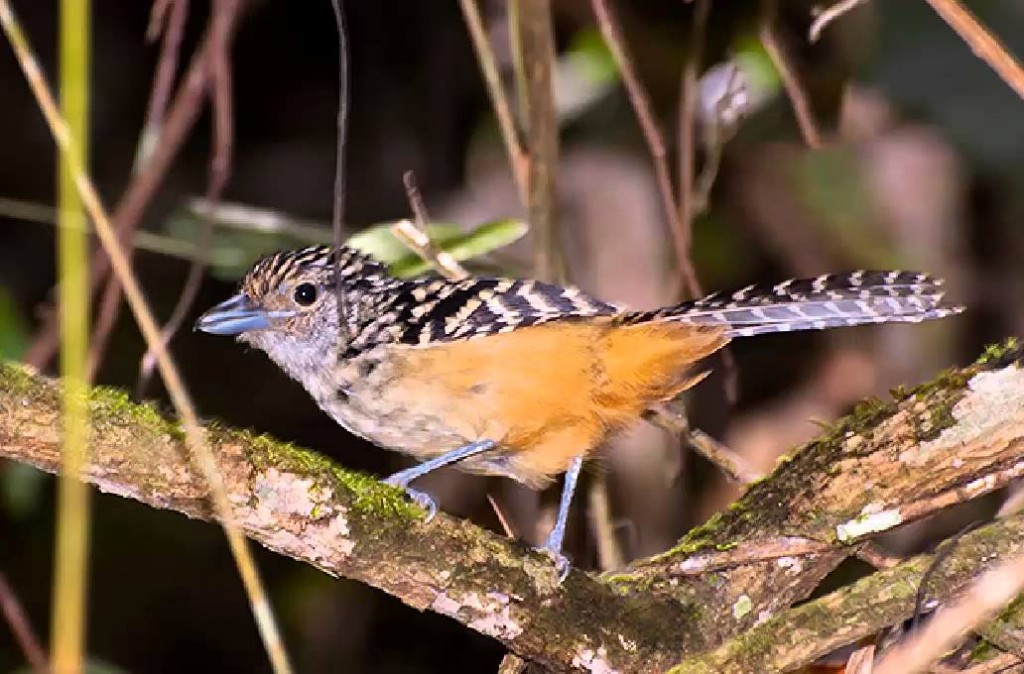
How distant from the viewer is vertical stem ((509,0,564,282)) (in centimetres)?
317

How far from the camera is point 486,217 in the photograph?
4.05 metres

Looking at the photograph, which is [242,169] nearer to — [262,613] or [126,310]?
[126,310]

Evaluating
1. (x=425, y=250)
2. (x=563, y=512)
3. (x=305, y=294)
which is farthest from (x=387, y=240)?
(x=563, y=512)

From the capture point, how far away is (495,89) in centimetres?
314

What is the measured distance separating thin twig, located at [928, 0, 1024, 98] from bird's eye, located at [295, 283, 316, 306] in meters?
1.50

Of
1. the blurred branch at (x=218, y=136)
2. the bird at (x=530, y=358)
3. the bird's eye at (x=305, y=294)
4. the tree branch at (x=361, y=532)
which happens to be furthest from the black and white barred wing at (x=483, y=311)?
the tree branch at (x=361, y=532)

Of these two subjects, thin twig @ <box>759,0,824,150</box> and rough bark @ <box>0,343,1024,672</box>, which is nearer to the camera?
rough bark @ <box>0,343,1024,672</box>

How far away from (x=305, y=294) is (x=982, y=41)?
1.54 meters

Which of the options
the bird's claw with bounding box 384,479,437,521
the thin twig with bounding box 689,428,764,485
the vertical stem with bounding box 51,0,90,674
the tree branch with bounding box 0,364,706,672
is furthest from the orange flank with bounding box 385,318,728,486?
the vertical stem with bounding box 51,0,90,674

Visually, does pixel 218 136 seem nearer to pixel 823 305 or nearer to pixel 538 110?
pixel 538 110

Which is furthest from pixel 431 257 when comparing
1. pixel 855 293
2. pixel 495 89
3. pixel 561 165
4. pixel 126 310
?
pixel 126 310

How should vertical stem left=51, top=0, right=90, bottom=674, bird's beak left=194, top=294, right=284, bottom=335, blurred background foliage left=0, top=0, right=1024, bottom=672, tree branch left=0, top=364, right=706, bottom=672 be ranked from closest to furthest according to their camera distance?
vertical stem left=51, top=0, right=90, bottom=674 → tree branch left=0, top=364, right=706, bottom=672 → bird's beak left=194, top=294, right=284, bottom=335 → blurred background foliage left=0, top=0, right=1024, bottom=672

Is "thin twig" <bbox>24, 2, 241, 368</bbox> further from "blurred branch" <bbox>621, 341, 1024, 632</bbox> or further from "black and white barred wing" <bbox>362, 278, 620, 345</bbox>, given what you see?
"blurred branch" <bbox>621, 341, 1024, 632</bbox>

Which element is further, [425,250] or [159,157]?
[425,250]
